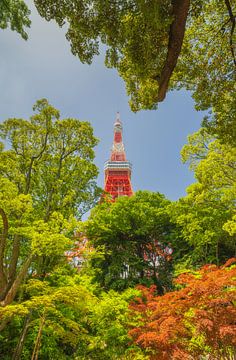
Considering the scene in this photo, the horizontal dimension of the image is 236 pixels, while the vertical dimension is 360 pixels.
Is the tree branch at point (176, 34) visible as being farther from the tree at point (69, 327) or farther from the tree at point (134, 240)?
the tree at point (134, 240)

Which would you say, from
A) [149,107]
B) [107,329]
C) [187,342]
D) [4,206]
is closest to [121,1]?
[149,107]

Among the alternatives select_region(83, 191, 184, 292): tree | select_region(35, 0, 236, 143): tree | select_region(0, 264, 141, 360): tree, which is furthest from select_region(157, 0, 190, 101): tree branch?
select_region(83, 191, 184, 292): tree

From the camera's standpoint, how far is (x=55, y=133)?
995 centimetres

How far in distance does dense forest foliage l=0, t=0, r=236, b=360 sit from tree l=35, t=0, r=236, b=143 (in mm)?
18

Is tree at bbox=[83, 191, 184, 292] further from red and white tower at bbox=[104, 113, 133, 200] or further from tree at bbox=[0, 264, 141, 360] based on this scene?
red and white tower at bbox=[104, 113, 133, 200]

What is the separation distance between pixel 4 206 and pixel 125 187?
26561 millimetres

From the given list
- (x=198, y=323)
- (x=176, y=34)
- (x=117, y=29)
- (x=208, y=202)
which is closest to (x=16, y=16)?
(x=117, y=29)

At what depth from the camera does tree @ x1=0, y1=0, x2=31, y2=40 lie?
419 centimetres

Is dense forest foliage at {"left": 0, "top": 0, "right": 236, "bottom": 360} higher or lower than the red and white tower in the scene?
lower

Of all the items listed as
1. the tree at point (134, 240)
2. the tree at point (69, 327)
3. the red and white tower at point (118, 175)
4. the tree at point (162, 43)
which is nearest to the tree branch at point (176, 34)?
the tree at point (162, 43)

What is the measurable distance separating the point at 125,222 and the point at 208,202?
17.8 ft

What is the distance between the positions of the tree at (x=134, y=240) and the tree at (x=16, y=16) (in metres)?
11.3

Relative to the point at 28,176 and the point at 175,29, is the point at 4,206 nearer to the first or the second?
the point at 28,176

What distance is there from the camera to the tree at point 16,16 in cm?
419
